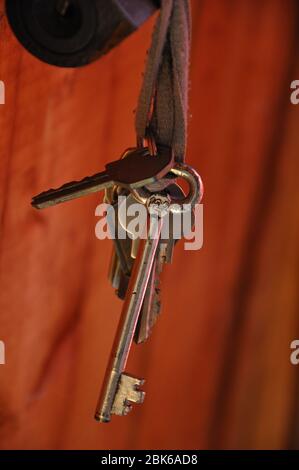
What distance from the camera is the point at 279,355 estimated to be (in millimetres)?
996

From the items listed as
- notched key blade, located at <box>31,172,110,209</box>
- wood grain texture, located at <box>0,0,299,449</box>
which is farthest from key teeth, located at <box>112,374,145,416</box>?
wood grain texture, located at <box>0,0,299,449</box>

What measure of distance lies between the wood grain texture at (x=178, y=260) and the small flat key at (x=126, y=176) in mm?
179

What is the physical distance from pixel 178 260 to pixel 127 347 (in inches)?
14.6

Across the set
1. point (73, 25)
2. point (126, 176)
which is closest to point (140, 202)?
point (126, 176)

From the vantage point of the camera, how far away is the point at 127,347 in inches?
22.5

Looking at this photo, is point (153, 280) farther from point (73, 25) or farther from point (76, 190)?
point (73, 25)

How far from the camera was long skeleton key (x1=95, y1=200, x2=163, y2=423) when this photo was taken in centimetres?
57

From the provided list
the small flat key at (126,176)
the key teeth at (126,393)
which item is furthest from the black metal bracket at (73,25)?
the key teeth at (126,393)

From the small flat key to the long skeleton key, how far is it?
46 mm

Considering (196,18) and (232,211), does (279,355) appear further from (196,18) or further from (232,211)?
(196,18)

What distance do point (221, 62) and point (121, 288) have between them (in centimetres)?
40

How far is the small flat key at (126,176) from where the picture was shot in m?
0.54

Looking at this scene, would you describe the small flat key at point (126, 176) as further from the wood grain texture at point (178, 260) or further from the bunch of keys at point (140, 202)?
the wood grain texture at point (178, 260)
